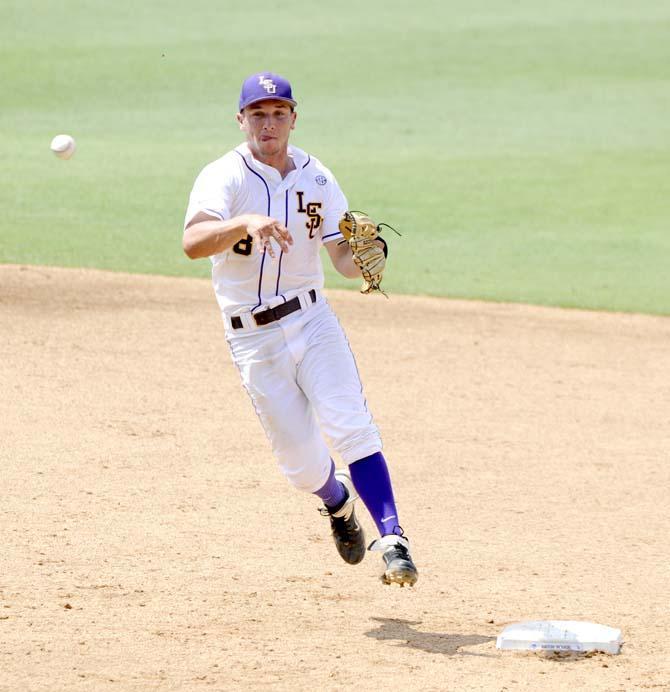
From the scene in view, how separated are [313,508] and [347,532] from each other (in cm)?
131

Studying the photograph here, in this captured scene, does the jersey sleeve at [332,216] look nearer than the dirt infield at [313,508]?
No

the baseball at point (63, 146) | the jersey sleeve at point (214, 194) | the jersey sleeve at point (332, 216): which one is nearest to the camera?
the jersey sleeve at point (214, 194)

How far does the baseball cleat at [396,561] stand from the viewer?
16.9ft

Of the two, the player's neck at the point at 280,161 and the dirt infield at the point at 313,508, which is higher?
the player's neck at the point at 280,161

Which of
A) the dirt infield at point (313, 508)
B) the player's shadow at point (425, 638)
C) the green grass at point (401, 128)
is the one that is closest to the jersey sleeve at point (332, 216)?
the dirt infield at point (313, 508)

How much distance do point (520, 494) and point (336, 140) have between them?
1217cm

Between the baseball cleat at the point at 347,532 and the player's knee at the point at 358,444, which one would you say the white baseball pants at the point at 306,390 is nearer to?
the player's knee at the point at 358,444

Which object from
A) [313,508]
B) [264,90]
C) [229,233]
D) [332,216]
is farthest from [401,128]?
[229,233]

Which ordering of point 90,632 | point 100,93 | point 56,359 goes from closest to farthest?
point 90,632 → point 56,359 → point 100,93

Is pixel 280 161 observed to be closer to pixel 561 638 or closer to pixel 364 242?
pixel 364 242

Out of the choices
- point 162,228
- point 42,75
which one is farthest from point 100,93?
point 162,228

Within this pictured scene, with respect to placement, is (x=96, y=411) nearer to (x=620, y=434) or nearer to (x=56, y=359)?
(x=56, y=359)

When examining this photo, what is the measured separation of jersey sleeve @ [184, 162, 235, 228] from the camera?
17.8 feet

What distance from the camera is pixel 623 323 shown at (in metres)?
12.2
